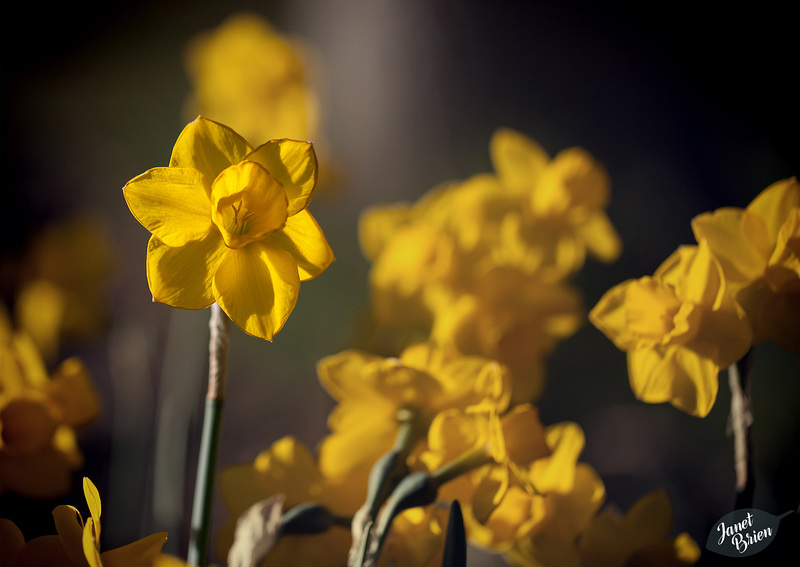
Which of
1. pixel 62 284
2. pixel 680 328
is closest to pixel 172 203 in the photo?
pixel 680 328

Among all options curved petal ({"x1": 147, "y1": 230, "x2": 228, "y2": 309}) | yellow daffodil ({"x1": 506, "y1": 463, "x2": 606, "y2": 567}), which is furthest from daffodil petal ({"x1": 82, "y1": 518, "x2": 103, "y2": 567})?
yellow daffodil ({"x1": 506, "y1": 463, "x2": 606, "y2": 567})

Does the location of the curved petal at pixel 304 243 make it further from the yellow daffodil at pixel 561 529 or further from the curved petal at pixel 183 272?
the yellow daffodil at pixel 561 529

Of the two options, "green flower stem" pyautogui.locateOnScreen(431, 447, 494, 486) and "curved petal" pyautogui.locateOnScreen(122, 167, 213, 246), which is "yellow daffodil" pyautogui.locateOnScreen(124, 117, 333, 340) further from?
"green flower stem" pyautogui.locateOnScreen(431, 447, 494, 486)

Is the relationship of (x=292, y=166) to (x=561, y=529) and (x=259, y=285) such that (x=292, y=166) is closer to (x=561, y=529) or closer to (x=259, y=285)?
(x=259, y=285)

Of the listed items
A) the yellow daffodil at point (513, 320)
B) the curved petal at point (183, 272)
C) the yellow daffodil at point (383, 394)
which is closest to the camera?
the curved petal at point (183, 272)

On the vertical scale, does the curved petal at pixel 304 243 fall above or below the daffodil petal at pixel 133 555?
above

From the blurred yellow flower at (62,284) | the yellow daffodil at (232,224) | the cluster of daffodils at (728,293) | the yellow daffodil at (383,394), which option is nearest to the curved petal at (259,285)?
the yellow daffodil at (232,224)

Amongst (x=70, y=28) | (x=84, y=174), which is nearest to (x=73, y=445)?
(x=84, y=174)

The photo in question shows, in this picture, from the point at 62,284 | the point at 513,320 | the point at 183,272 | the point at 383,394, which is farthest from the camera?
the point at 62,284
